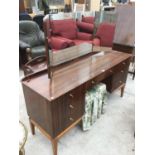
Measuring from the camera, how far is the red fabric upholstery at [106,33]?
308 centimetres

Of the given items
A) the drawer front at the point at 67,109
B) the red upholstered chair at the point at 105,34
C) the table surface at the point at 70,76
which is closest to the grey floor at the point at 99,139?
the drawer front at the point at 67,109

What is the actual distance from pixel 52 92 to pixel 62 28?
1.48 m

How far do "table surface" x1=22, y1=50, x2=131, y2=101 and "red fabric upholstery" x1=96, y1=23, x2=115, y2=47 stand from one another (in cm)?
106

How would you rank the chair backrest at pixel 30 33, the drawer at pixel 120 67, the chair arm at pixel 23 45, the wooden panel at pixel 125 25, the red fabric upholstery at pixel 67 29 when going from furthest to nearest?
the chair backrest at pixel 30 33
the chair arm at pixel 23 45
the wooden panel at pixel 125 25
the red fabric upholstery at pixel 67 29
the drawer at pixel 120 67

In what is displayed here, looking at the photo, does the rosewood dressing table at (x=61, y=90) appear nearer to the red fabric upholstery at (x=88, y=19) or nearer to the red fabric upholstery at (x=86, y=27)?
the red fabric upholstery at (x=86, y=27)

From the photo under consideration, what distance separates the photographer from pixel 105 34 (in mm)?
3148

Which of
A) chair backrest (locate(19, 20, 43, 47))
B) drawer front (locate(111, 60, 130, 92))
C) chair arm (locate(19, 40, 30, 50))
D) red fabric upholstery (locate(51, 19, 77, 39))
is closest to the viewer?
A: drawer front (locate(111, 60, 130, 92))

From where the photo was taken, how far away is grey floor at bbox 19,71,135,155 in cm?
164

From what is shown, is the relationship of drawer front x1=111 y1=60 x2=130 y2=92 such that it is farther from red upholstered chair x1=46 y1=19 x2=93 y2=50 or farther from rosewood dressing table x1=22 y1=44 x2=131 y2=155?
red upholstered chair x1=46 y1=19 x2=93 y2=50

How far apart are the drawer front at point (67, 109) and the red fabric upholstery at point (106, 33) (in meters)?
1.84

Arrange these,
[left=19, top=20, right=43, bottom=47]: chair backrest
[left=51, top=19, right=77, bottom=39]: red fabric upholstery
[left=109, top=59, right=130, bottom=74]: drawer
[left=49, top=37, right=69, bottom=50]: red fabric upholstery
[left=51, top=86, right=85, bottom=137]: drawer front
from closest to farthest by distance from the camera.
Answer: [left=51, top=86, right=85, bottom=137]: drawer front < [left=49, top=37, right=69, bottom=50]: red fabric upholstery < [left=109, top=59, right=130, bottom=74]: drawer < [left=51, top=19, right=77, bottom=39]: red fabric upholstery < [left=19, top=20, right=43, bottom=47]: chair backrest

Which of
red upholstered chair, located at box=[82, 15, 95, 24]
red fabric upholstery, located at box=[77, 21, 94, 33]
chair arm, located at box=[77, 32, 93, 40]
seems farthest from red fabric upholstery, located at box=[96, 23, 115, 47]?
chair arm, located at box=[77, 32, 93, 40]
